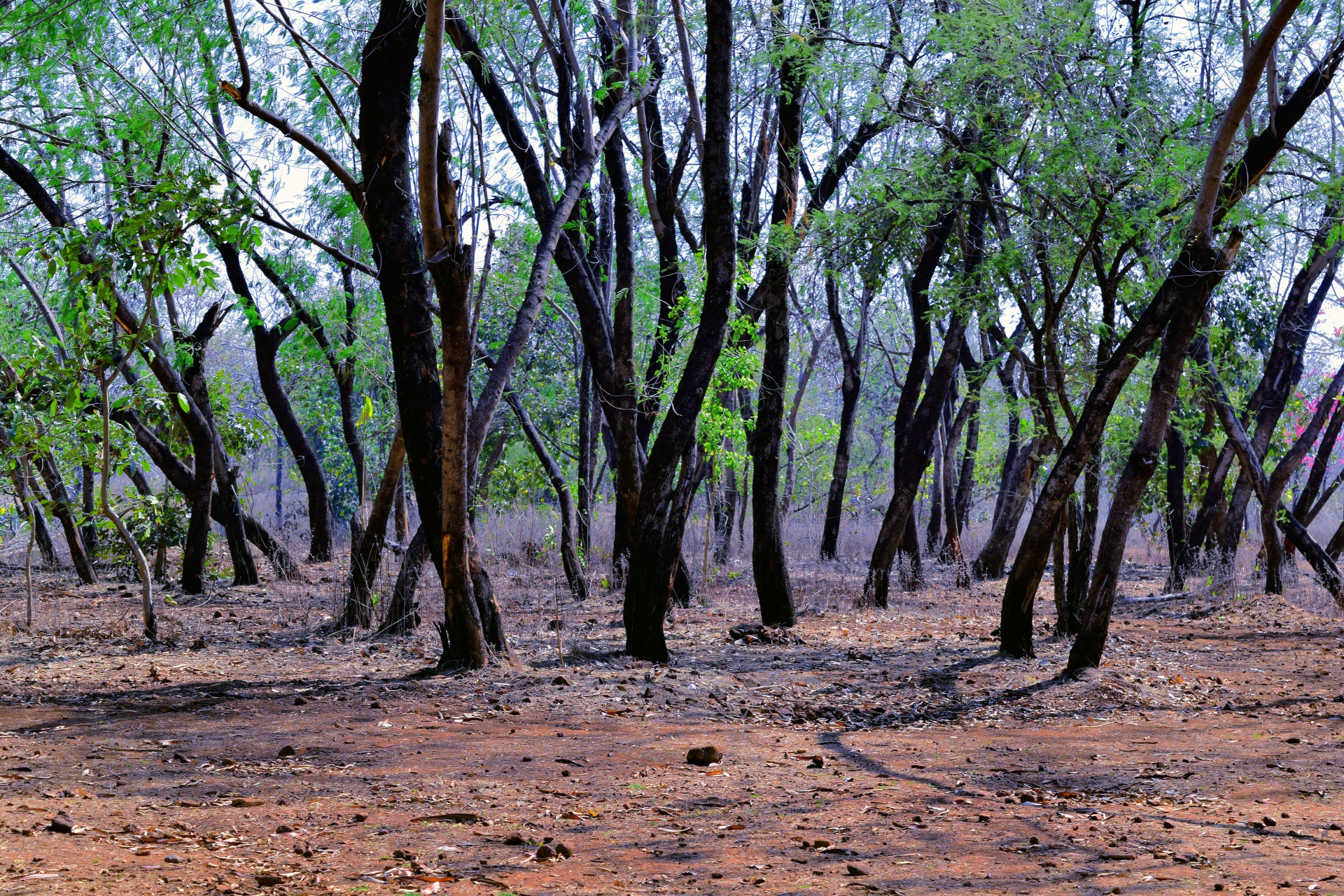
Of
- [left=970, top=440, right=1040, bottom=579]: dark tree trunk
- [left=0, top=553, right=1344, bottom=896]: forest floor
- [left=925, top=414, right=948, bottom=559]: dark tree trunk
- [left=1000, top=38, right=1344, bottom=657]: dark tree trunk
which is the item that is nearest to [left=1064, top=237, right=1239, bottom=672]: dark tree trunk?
[left=1000, top=38, right=1344, bottom=657]: dark tree trunk

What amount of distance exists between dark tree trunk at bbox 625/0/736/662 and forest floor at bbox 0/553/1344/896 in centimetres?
47

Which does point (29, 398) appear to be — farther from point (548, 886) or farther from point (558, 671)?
point (548, 886)

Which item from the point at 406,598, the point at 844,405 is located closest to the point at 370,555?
the point at 406,598

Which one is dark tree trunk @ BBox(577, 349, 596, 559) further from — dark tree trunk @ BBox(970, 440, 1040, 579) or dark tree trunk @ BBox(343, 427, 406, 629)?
dark tree trunk @ BBox(970, 440, 1040, 579)

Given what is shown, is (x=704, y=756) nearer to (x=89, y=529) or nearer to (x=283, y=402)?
(x=283, y=402)

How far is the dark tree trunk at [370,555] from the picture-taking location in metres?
9.01

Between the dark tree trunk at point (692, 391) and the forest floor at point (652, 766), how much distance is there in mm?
466

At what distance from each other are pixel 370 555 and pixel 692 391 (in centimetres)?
341

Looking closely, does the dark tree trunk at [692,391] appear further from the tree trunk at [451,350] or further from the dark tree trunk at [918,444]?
the dark tree trunk at [918,444]

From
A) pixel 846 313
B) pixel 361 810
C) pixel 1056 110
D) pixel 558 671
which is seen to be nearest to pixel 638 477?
pixel 558 671

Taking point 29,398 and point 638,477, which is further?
point 638,477

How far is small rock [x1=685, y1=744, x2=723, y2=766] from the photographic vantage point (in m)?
5.37

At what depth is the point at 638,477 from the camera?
1048cm

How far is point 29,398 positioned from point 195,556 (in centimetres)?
347
